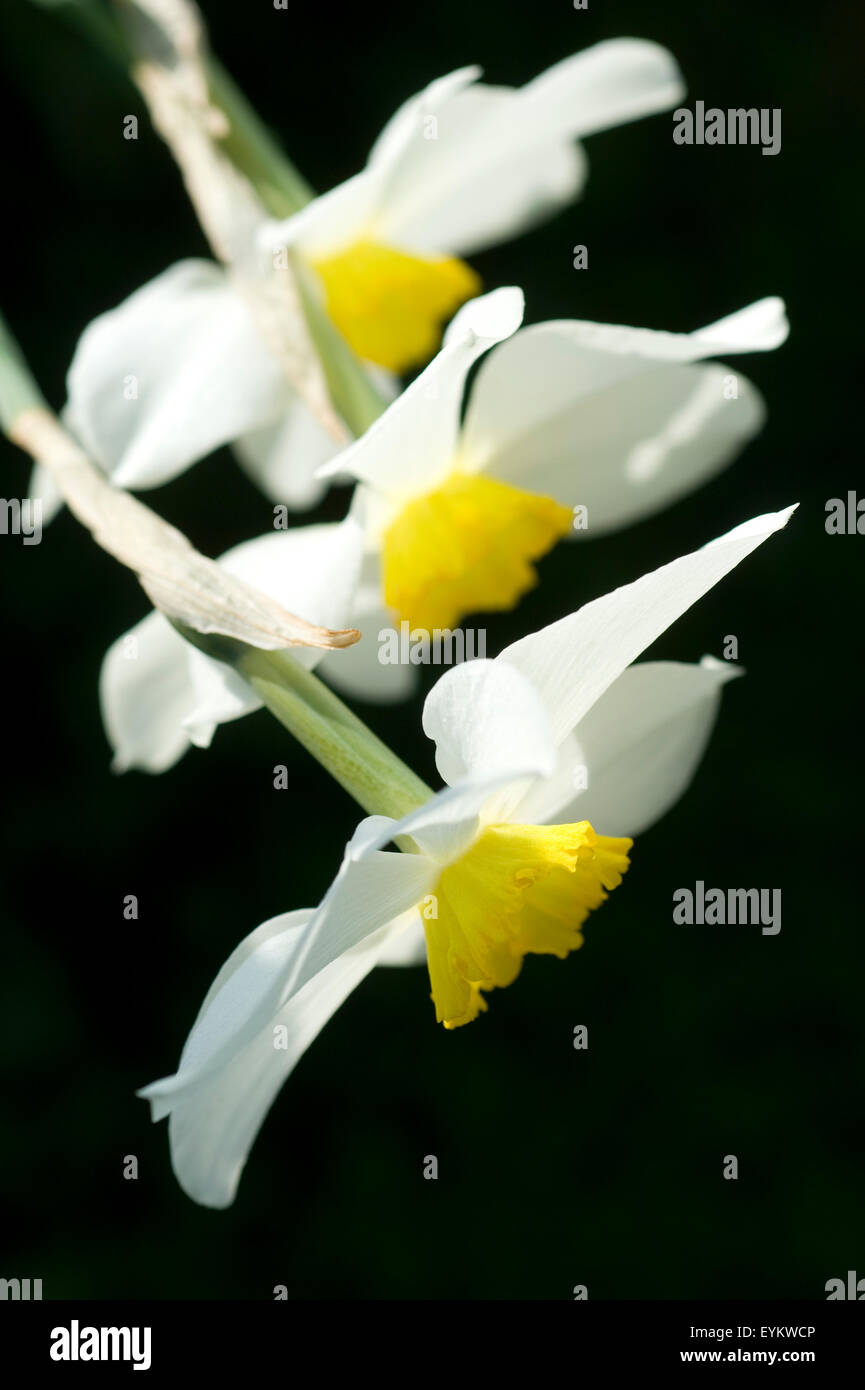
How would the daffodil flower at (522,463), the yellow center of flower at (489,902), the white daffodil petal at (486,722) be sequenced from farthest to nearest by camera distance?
the daffodil flower at (522,463)
the yellow center of flower at (489,902)
the white daffodil petal at (486,722)

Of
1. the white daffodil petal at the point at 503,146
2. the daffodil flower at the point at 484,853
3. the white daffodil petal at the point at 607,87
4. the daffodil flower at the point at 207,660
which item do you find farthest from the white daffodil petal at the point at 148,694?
the white daffodil petal at the point at 607,87

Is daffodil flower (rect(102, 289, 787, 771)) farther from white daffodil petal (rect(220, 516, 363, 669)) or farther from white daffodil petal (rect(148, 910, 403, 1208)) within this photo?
white daffodil petal (rect(148, 910, 403, 1208))

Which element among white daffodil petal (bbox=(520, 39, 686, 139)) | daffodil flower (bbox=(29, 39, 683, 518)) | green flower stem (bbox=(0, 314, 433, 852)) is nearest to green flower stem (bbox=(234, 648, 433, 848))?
green flower stem (bbox=(0, 314, 433, 852))

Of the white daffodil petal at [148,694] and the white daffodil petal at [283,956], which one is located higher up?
the white daffodil petal at [148,694]

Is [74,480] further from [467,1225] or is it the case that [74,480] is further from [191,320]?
[467,1225]

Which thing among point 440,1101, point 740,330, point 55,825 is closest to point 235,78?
point 55,825

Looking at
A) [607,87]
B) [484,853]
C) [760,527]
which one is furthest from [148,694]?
[607,87]

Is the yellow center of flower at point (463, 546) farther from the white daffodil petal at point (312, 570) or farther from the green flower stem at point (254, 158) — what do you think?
the green flower stem at point (254, 158)

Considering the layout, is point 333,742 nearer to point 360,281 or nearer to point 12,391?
point 12,391
